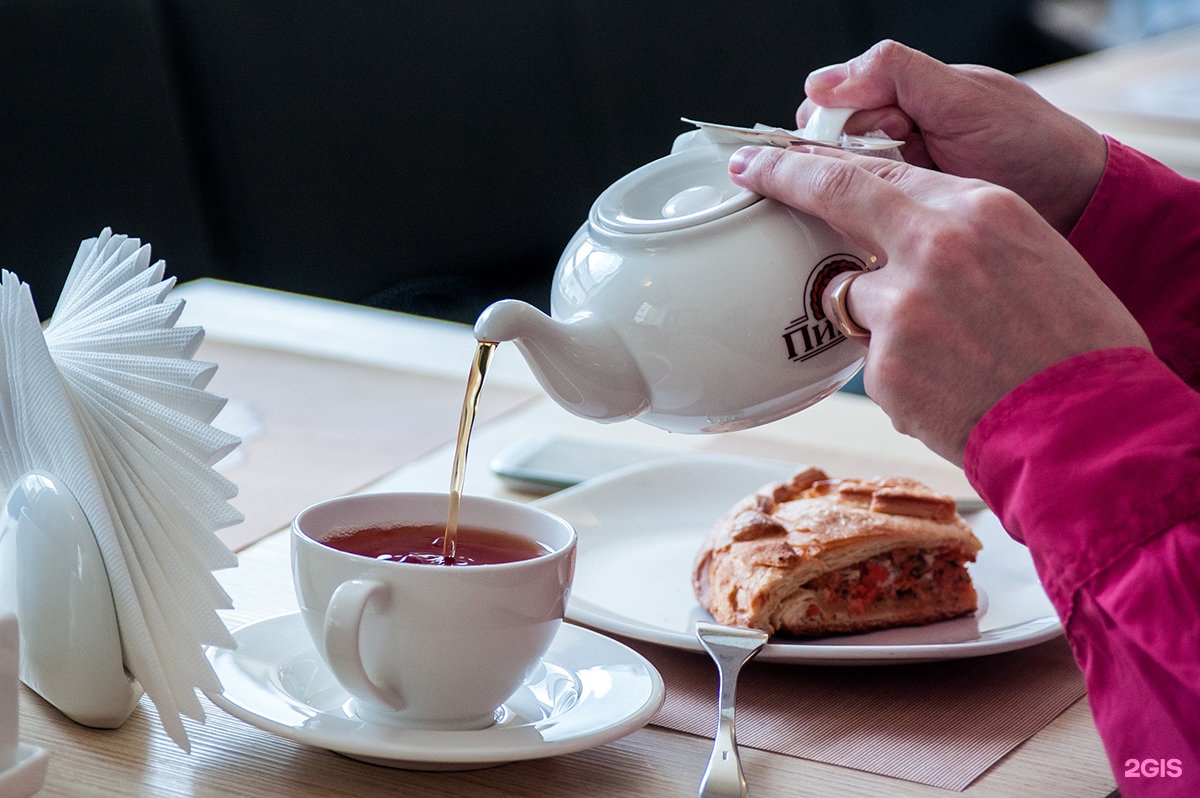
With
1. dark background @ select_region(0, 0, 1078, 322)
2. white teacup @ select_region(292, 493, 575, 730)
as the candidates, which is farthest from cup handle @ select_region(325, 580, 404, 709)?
dark background @ select_region(0, 0, 1078, 322)

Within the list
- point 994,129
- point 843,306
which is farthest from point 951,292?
point 994,129

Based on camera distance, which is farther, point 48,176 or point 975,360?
point 48,176

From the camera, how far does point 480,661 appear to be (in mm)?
644

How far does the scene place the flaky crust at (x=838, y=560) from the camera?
828mm

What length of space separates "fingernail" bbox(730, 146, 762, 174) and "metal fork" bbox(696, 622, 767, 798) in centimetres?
24

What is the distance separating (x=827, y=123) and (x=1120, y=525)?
0.32 metres

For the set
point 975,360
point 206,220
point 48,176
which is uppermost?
point 975,360

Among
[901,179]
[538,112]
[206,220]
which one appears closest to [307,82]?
[206,220]

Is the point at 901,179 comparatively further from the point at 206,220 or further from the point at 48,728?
the point at 206,220

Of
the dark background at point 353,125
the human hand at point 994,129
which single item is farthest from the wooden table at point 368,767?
the dark background at point 353,125

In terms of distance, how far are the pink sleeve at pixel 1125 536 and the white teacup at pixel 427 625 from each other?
0.23 m

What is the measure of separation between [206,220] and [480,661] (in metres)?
1.77

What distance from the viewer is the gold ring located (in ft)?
2.28

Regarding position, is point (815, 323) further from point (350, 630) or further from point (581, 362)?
point (350, 630)
